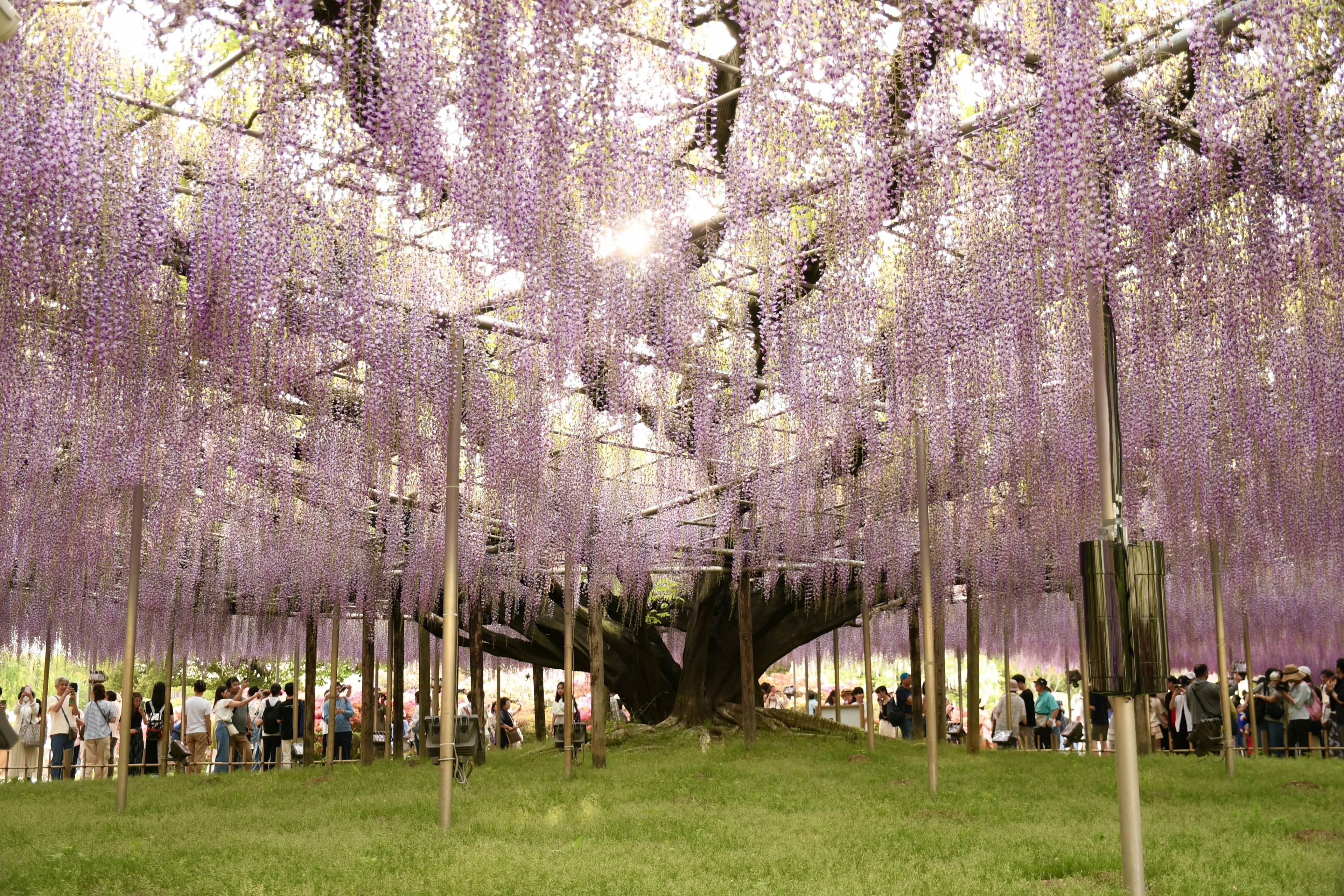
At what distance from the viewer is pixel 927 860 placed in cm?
582

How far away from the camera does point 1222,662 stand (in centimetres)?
923

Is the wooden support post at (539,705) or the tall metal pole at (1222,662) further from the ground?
the tall metal pole at (1222,662)

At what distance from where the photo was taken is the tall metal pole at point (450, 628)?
711cm

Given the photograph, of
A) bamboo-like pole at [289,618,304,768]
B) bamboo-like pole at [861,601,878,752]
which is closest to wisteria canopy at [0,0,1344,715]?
bamboo-like pole at [861,601,878,752]

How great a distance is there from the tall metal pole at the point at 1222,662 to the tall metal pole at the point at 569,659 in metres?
5.39

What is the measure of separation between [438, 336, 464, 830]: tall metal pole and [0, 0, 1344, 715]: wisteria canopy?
2.07 ft

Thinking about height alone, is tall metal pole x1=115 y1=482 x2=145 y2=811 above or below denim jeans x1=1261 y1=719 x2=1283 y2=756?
above

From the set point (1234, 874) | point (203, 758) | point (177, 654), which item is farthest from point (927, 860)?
point (177, 654)

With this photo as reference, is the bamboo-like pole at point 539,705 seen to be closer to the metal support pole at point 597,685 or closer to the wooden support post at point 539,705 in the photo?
the wooden support post at point 539,705

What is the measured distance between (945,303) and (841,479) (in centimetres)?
397

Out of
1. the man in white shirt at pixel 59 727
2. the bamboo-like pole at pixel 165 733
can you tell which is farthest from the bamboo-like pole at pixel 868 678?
the man in white shirt at pixel 59 727

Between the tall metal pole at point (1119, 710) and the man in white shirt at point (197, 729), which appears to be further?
the man in white shirt at point (197, 729)

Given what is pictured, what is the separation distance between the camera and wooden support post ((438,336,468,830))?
7.11 metres

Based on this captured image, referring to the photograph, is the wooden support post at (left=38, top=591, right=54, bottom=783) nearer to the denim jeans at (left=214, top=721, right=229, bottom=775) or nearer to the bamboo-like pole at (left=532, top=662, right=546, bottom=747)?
the denim jeans at (left=214, top=721, right=229, bottom=775)
